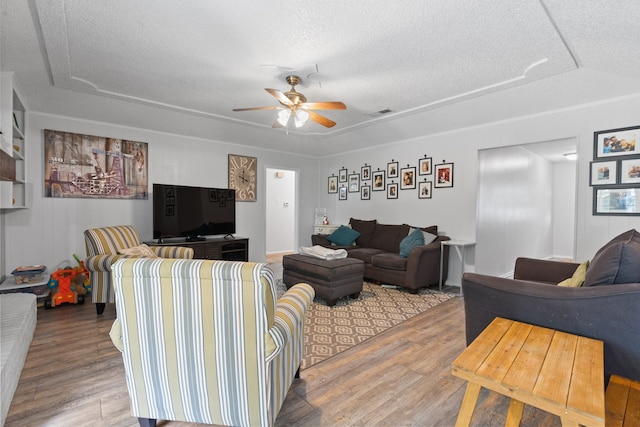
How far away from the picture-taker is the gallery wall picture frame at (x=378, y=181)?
18.9ft

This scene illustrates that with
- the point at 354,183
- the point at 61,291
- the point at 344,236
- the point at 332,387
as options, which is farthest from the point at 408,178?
the point at 61,291

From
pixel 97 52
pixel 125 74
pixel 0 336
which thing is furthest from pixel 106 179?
pixel 0 336

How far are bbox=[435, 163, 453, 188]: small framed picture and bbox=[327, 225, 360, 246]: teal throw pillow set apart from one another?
1623mm

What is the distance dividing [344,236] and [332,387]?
3.61 m

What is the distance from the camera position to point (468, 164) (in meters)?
4.62

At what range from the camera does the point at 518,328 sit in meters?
1.75

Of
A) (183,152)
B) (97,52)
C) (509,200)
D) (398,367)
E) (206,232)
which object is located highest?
(97,52)

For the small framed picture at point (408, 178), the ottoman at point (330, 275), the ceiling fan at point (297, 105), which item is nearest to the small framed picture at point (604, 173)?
the small framed picture at point (408, 178)

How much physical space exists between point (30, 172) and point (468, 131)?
595cm

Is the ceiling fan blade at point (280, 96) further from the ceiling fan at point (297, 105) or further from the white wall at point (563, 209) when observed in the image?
the white wall at point (563, 209)

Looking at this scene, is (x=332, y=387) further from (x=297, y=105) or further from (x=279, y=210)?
(x=279, y=210)

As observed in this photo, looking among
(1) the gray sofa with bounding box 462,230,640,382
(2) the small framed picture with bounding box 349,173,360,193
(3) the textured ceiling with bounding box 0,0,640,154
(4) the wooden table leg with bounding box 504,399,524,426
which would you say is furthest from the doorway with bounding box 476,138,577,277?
(4) the wooden table leg with bounding box 504,399,524,426

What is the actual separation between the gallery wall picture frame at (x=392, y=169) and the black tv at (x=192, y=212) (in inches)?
110

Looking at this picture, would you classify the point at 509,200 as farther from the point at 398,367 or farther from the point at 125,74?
the point at 125,74
